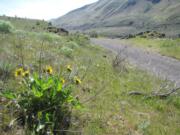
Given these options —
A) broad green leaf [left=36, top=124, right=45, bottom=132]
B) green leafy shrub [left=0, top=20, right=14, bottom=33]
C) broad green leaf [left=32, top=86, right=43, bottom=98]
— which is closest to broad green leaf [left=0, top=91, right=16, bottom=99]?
broad green leaf [left=32, top=86, right=43, bottom=98]

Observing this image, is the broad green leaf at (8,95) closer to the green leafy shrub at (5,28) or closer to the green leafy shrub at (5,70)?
the green leafy shrub at (5,70)

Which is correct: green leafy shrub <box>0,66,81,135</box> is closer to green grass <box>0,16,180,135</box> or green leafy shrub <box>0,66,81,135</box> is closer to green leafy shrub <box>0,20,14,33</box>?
green grass <box>0,16,180,135</box>

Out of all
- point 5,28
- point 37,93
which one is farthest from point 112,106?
point 5,28

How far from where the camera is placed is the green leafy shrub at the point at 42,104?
4156 millimetres

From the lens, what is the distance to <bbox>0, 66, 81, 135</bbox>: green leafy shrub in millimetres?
4156

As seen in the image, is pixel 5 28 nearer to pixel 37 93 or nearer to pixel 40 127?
pixel 37 93

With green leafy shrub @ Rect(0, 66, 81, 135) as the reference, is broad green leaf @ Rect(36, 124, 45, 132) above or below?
below

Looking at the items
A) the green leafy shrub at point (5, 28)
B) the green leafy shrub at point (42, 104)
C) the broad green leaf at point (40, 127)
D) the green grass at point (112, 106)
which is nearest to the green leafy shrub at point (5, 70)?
the green grass at point (112, 106)

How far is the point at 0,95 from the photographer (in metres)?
4.68

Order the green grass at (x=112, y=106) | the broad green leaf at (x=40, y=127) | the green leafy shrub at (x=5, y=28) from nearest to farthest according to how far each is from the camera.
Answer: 1. the broad green leaf at (x=40, y=127)
2. the green grass at (x=112, y=106)
3. the green leafy shrub at (x=5, y=28)

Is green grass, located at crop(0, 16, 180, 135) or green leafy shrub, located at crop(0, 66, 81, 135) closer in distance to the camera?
green leafy shrub, located at crop(0, 66, 81, 135)

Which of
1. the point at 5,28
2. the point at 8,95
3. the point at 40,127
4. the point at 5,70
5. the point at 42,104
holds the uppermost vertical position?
the point at 5,28

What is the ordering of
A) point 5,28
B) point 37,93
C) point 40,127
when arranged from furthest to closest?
point 5,28 < point 37,93 < point 40,127

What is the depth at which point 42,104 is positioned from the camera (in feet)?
14.3
